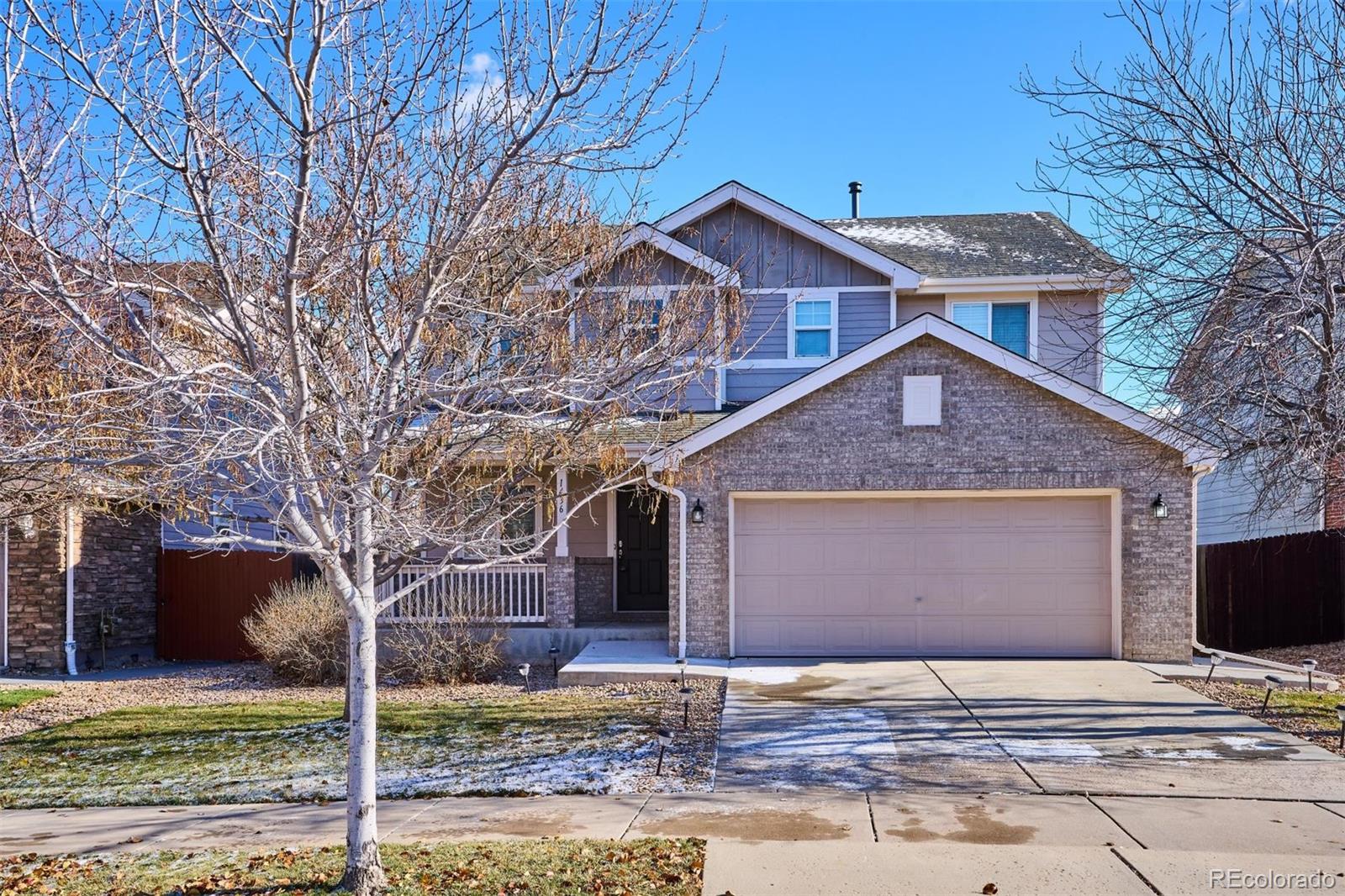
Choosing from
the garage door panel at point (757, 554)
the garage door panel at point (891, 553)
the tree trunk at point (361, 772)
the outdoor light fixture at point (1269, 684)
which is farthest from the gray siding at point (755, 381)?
the tree trunk at point (361, 772)

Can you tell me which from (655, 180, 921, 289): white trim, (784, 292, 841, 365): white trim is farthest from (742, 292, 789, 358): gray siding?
(655, 180, 921, 289): white trim

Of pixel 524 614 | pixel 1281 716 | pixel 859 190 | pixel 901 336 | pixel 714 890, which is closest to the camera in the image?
pixel 714 890

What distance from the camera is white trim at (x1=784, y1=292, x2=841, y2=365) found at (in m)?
17.3

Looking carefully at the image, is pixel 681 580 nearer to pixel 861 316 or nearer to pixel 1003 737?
pixel 1003 737

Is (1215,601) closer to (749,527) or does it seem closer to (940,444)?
(940,444)

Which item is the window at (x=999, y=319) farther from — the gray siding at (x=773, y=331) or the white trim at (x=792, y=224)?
the gray siding at (x=773, y=331)

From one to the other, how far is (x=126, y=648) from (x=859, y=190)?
1641 cm

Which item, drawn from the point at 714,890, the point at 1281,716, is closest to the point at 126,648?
the point at 714,890

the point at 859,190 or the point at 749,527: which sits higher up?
the point at 859,190

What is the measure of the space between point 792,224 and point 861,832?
12.2 m

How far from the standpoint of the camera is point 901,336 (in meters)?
13.8

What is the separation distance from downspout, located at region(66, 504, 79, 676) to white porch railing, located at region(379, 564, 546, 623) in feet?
14.7

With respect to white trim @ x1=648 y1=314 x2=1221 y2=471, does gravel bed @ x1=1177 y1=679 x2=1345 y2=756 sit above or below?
below

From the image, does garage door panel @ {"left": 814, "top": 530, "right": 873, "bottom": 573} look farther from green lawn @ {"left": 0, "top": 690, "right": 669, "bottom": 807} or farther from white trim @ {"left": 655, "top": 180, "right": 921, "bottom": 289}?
white trim @ {"left": 655, "top": 180, "right": 921, "bottom": 289}
